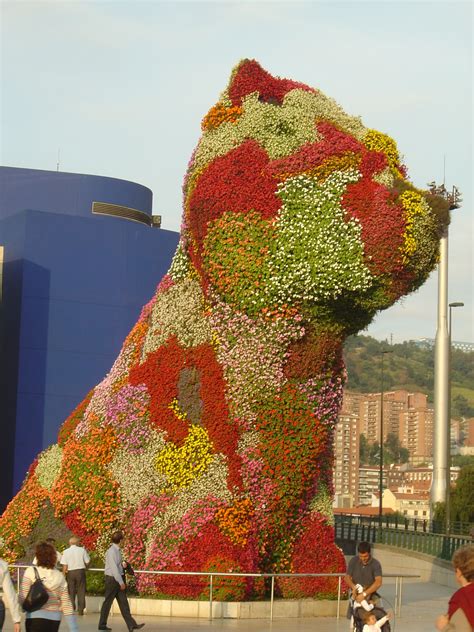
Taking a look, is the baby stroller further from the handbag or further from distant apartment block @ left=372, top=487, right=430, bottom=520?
distant apartment block @ left=372, top=487, right=430, bottom=520

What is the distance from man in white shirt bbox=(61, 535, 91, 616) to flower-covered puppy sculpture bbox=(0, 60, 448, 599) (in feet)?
2.71

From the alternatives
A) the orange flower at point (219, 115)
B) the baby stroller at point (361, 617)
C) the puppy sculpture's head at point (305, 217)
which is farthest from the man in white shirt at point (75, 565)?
the orange flower at point (219, 115)

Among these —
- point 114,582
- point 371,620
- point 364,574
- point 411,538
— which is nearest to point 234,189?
point 114,582

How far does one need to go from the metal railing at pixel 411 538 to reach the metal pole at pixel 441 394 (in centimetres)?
403

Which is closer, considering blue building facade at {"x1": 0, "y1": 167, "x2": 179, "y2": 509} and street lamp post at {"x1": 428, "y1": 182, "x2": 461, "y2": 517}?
blue building facade at {"x1": 0, "y1": 167, "x2": 179, "y2": 509}

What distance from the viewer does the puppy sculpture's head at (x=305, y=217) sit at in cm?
1697

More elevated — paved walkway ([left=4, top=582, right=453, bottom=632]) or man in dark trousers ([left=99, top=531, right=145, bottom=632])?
man in dark trousers ([left=99, top=531, right=145, bottom=632])

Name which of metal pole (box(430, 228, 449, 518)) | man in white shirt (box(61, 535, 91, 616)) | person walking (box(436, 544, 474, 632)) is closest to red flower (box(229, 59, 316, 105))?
man in white shirt (box(61, 535, 91, 616))

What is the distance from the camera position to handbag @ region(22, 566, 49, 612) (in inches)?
409

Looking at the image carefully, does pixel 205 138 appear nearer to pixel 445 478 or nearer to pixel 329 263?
pixel 329 263

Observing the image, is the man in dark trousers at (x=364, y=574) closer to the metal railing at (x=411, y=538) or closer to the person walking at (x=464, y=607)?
the person walking at (x=464, y=607)

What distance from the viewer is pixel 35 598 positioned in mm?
10383

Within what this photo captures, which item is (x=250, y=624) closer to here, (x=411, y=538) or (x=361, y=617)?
(x=361, y=617)

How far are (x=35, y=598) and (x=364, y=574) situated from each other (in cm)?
459
